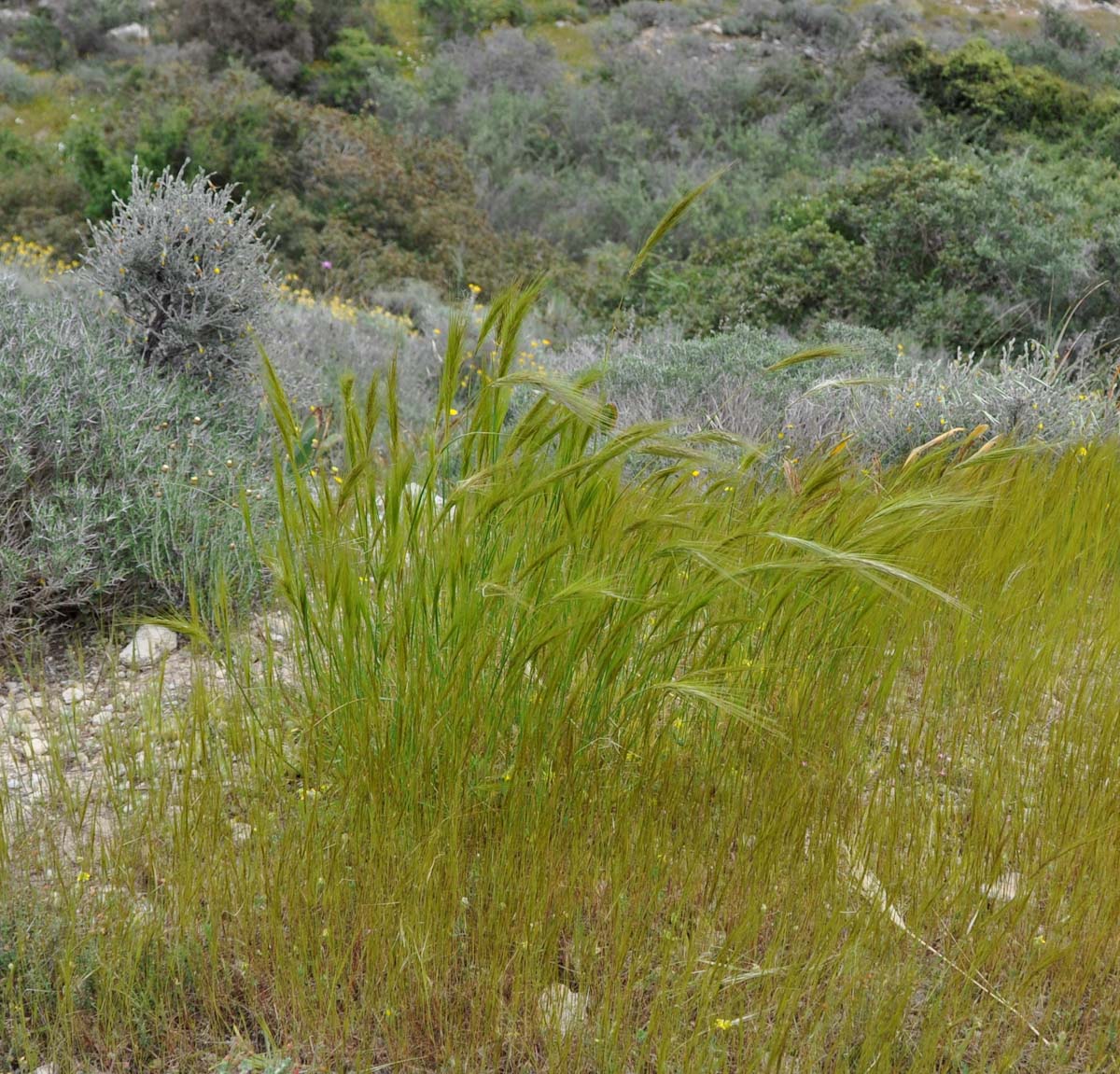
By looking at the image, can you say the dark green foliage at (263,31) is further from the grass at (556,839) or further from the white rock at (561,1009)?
the white rock at (561,1009)

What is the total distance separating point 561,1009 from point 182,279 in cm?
392

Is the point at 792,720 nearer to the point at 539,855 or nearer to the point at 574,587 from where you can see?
the point at 539,855

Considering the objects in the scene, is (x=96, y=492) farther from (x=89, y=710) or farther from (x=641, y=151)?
(x=641, y=151)

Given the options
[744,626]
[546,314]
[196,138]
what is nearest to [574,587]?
[744,626]

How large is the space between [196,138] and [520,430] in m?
9.41

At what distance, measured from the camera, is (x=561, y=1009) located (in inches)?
69.1

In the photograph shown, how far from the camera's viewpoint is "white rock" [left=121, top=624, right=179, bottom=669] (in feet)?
10.9

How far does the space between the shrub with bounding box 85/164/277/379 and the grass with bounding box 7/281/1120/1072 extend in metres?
2.79

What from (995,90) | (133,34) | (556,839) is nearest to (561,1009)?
(556,839)

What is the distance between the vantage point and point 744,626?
2287mm

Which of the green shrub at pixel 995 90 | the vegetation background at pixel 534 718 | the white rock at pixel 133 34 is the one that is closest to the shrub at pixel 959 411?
the vegetation background at pixel 534 718

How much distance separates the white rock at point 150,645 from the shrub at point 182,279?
1630 millimetres

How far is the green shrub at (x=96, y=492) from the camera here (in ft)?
11.1

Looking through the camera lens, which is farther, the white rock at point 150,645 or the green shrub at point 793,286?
the green shrub at point 793,286
